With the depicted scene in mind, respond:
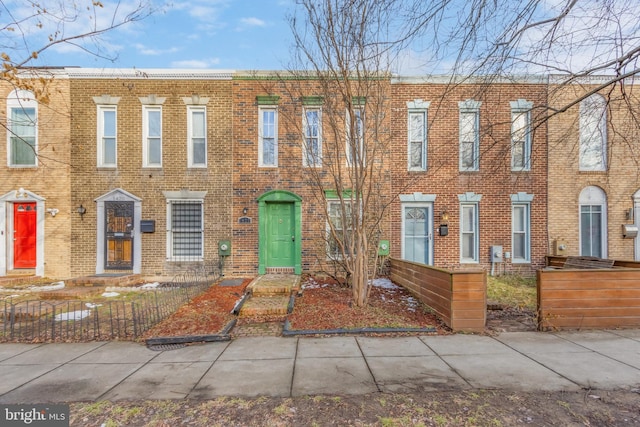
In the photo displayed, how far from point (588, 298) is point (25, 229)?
1431 centimetres

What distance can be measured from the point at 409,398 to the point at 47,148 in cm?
1188

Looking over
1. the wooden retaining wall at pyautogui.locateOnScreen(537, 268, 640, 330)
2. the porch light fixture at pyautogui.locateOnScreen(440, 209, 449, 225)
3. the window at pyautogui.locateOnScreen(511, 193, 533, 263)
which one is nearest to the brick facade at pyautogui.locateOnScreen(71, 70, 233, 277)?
the porch light fixture at pyautogui.locateOnScreen(440, 209, 449, 225)

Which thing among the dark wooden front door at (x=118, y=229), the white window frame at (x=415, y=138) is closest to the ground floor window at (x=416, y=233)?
the white window frame at (x=415, y=138)

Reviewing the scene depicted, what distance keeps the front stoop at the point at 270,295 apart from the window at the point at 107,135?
617 centimetres

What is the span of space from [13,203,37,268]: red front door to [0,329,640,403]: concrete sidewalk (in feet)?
21.4

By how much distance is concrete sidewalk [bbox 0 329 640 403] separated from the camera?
10.7 ft

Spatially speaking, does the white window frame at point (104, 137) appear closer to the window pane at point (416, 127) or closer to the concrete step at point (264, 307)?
the concrete step at point (264, 307)

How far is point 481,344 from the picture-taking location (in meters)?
4.49

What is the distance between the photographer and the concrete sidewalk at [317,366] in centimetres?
327

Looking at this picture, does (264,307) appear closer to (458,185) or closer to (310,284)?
(310,284)

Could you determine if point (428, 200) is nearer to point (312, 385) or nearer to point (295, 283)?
point (295, 283)

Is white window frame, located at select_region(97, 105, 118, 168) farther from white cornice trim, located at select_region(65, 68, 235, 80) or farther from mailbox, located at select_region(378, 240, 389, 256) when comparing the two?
mailbox, located at select_region(378, 240, 389, 256)

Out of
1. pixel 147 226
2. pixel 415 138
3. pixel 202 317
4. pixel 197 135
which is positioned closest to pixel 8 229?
pixel 147 226

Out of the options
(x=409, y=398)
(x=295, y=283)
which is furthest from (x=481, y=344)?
(x=295, y=283)
